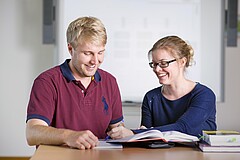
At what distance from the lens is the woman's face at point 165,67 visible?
214cm

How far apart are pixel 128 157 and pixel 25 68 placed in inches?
81.7

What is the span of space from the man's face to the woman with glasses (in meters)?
0.40

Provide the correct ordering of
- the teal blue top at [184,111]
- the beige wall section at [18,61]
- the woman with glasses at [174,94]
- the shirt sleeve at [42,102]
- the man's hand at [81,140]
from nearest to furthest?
the man's hand at [81,140]
the shirt sleeve at [42,102]
the teal blue top at [184,111]
the woman with glasses at [174,94]
the beige wall section at [18,61]

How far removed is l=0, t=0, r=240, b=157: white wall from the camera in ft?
10.9

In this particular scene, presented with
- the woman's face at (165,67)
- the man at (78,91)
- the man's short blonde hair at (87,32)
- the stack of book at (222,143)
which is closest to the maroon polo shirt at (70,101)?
the man at (78,91)

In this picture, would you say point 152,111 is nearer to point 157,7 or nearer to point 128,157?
point 128,157

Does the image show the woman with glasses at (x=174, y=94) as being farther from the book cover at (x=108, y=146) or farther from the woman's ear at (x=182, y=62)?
the book cover at (x=108, y=146)

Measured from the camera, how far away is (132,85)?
11.0ft

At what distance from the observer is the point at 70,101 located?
186 cm

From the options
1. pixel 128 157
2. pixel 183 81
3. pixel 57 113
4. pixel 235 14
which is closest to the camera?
pixel 128 157

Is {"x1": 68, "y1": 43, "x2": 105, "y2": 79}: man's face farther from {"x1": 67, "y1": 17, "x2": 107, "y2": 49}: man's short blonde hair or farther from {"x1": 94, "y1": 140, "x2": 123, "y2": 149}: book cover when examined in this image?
{"x1": 94, "y1": 140, "x2": 123, "y2": 149}: book cover

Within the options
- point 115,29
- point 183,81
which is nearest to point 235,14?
point 115,29

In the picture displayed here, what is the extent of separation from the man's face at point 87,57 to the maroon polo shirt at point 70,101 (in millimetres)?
57

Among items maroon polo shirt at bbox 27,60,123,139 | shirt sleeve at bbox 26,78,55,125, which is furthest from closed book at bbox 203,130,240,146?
shirt sleeve at bbox 26,78,55,125
